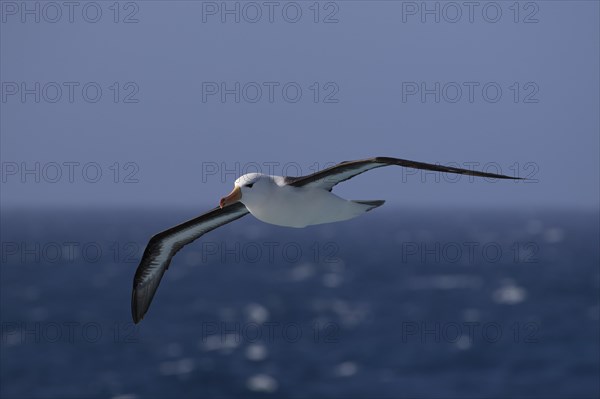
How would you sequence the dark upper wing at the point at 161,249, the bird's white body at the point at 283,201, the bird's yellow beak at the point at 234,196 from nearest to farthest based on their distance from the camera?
the bird's white body at the point at 283,201, the bird's yellow beak at the point at 234,196, the dark upper wing at the point at 161,249

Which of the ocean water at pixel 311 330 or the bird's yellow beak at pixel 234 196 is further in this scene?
the ocean water at pixel 311 330

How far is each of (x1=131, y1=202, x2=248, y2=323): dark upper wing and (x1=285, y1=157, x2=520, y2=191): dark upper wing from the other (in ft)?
9.44

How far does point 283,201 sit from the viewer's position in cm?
1238

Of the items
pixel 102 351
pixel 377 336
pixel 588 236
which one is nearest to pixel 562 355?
pixel 377 336

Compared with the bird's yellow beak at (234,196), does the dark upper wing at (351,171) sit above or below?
above

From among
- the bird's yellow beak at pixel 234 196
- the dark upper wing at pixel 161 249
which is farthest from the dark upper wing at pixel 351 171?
the dark upper wing at pixel 161 249

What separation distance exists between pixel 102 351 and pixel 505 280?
56548mm

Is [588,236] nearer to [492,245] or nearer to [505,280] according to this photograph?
[492,245]

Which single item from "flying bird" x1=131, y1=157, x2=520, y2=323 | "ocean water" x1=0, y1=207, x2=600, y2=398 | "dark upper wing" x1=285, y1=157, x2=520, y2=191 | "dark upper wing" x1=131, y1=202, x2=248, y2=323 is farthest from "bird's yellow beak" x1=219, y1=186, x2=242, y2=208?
"ocean water" x1=0, y1=207, x2=600, y2=398

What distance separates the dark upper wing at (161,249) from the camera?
1511 centimetres

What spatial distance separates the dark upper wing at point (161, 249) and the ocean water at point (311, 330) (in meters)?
42.5

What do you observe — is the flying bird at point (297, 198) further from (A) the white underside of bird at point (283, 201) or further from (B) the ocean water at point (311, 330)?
(B) the ocean water at point (311, 330)

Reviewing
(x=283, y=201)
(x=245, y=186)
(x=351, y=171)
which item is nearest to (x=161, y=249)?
(x=245, y=186)

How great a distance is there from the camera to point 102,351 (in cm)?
7375
